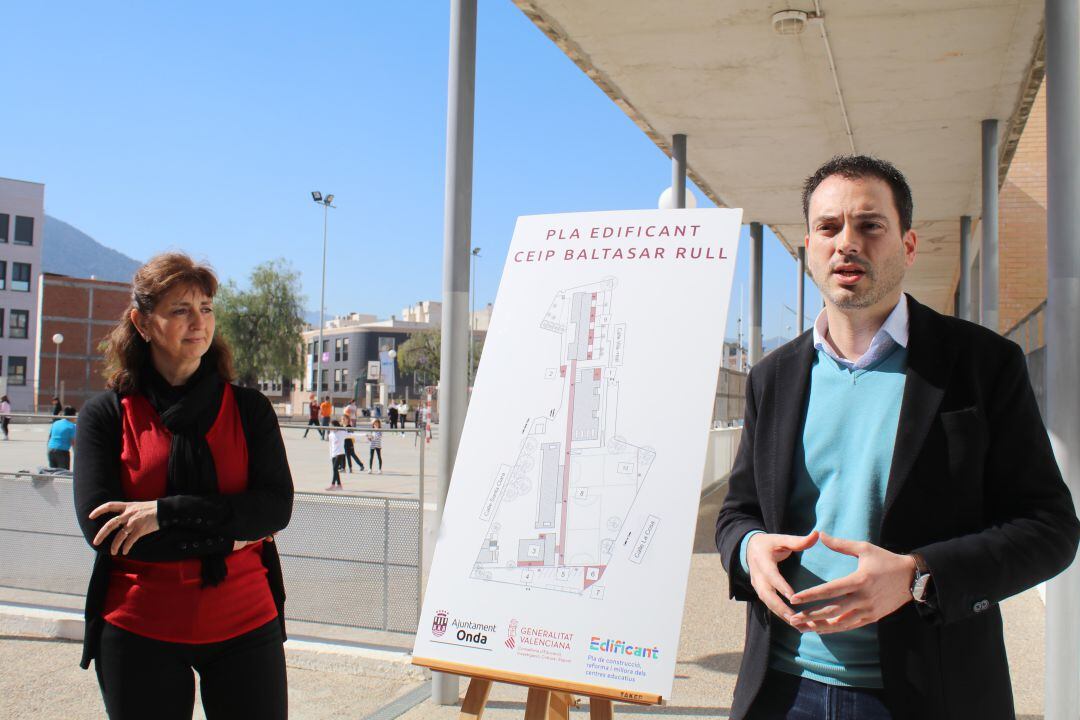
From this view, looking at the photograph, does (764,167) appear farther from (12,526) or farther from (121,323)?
(121,323)

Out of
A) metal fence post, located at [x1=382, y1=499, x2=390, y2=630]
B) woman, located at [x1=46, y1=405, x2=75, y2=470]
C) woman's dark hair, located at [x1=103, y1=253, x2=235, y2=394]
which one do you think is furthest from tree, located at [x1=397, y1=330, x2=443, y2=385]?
woman's dark hair, located at [x1=103, y1=253, x2=235, y2=394]

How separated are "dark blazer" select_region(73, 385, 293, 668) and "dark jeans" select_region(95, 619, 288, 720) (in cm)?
11

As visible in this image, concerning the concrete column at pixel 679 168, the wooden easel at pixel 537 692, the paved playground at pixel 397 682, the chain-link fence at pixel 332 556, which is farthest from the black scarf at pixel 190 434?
the concrete column at pixel 679 168

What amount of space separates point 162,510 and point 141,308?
0.65 meters

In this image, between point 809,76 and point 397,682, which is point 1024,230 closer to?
point 809,76

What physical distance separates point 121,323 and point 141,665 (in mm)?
1043

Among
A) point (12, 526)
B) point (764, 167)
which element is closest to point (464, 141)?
point (12, 526)

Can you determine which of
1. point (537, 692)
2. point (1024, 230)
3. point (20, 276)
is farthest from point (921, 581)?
point (20, 276)

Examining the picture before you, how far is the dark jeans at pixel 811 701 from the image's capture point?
69.8 inches

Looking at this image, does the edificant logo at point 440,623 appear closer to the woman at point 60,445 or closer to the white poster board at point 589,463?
the white poster board at point 589,463

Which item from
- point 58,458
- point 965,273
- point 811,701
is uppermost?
point 965,273

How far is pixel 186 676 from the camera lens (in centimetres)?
253

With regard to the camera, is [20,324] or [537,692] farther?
[20,324]

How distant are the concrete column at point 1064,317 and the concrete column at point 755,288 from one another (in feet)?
36.3
